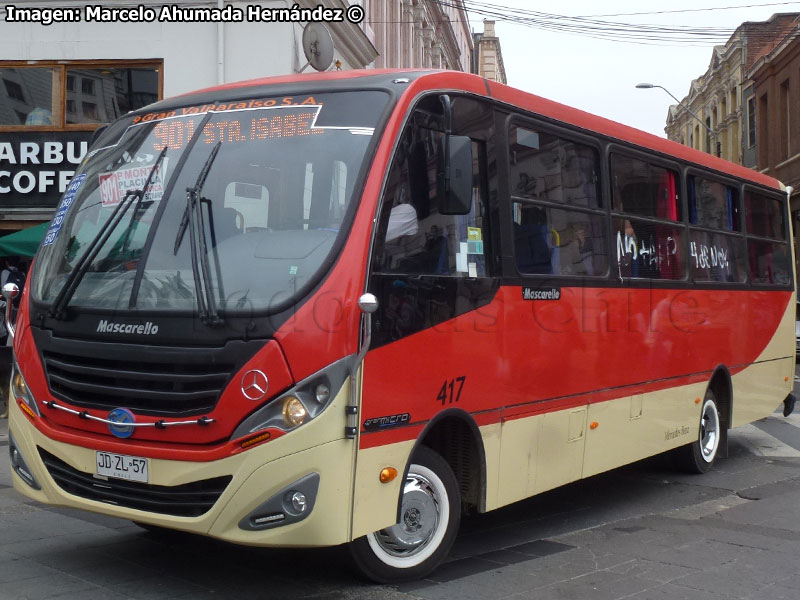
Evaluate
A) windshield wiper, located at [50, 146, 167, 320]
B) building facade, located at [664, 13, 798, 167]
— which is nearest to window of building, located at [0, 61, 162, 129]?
windshield wiper, located at [50, 146, 167, 320]

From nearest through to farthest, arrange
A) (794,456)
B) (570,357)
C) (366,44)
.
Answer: (570,357)
(794,456)
(366,44)

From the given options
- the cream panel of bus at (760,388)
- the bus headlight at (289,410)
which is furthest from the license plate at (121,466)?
the cream panel of bus at (760,388)

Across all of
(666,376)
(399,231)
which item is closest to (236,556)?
(399,231)

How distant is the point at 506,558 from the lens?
6277 millimetres

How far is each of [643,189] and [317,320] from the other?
4.42 metres

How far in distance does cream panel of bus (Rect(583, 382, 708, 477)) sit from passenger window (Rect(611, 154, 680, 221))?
1.51m

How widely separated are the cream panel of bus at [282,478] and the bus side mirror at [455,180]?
122cm

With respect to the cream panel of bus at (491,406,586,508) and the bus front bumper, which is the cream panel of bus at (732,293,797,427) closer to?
the cream panel of bus at (491,406,586,508)

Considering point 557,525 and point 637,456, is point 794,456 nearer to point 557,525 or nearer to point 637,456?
point 637,456

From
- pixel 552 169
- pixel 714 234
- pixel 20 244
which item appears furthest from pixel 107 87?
pixel 552 169

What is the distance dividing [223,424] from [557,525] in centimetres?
339

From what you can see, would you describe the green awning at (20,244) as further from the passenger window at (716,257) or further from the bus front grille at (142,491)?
the bus front grille at (142,491)

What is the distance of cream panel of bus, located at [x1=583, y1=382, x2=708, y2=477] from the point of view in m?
7.42

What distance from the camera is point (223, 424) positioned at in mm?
4852
